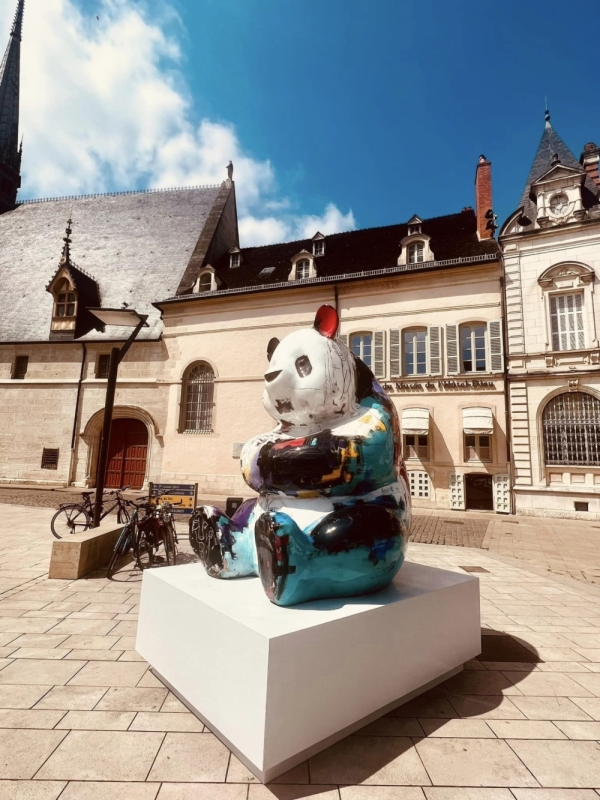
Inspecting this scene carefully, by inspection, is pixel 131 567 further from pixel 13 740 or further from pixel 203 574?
pixel 13 740

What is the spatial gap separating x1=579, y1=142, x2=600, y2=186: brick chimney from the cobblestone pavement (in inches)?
694

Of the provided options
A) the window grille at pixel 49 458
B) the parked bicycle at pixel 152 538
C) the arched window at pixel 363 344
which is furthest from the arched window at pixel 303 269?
the parked bicycle at pixel 152 538

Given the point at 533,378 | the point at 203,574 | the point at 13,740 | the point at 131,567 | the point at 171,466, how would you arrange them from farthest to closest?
the point at 171,466 → the point at 533,378 → the point at 131,567 → the point at 203,574 → the point at 13,740

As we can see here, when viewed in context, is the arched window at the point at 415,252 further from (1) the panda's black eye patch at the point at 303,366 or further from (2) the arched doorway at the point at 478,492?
(1) the panda's black eye patch at the point at 303,366

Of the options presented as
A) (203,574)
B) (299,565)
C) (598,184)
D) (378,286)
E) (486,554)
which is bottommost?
(486,554)

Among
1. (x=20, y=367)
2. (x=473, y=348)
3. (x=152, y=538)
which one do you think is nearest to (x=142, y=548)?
(x=152, y=538)

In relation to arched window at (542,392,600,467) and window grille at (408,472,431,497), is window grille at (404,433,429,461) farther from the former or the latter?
arched window at (542,392,600,467)

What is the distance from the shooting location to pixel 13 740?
6.70 ft

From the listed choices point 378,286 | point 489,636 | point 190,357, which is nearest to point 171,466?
point 190,357

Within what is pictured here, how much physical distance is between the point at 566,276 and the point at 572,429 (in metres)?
4.81

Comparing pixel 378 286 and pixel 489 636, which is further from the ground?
pixel 378 286

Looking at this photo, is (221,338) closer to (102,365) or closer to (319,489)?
(102,365)

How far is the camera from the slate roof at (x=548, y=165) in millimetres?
13645

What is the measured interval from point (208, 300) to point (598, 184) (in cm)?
1537
